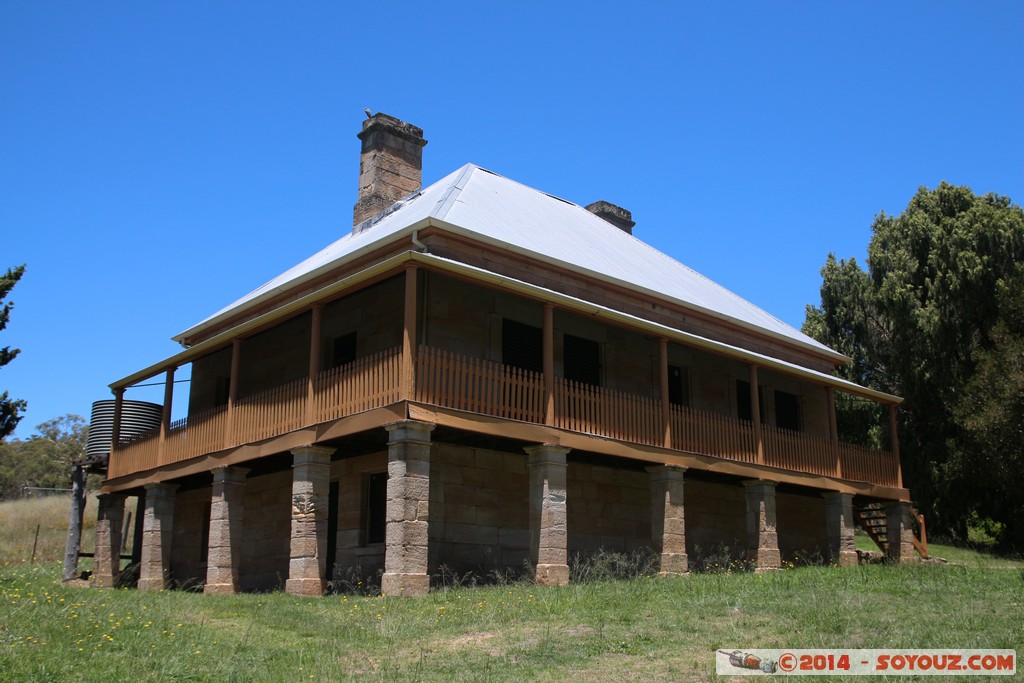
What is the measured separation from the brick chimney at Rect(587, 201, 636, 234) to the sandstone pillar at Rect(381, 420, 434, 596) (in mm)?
13945

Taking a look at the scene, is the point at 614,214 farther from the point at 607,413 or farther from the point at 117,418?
the point at 117,418

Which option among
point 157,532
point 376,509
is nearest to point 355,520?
point 376,509

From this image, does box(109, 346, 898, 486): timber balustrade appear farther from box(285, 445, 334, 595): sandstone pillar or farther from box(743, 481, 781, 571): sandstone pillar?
box(285, 445, 334, 595): sandstone pillar

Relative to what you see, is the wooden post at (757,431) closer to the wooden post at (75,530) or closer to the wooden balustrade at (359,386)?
the wooden balustrade at (359,386)

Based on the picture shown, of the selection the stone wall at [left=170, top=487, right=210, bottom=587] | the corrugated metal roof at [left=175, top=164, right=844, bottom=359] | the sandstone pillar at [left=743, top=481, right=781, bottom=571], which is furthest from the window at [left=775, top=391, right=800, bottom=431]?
the stone wall at [left=170, top=487, right=210, bottom=587]

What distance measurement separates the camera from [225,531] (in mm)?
17828

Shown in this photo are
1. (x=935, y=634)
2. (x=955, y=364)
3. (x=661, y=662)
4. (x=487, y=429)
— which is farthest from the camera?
(x=955, y=364)

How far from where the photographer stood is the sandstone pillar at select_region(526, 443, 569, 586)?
15125 millimetres

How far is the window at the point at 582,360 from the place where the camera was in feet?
62.0

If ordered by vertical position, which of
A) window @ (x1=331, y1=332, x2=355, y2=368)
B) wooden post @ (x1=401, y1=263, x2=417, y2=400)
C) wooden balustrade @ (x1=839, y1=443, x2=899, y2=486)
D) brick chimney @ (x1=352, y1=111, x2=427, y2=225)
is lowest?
wooden balustrade @ (x1=839, y1=443, x2=899, y2=486)

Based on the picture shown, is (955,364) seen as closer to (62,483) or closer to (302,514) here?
(302,514)

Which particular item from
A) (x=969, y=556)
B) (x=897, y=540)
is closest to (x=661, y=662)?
(x=897, y=540)

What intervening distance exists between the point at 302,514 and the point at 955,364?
19.3 m

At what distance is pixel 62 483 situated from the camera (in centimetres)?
5709
